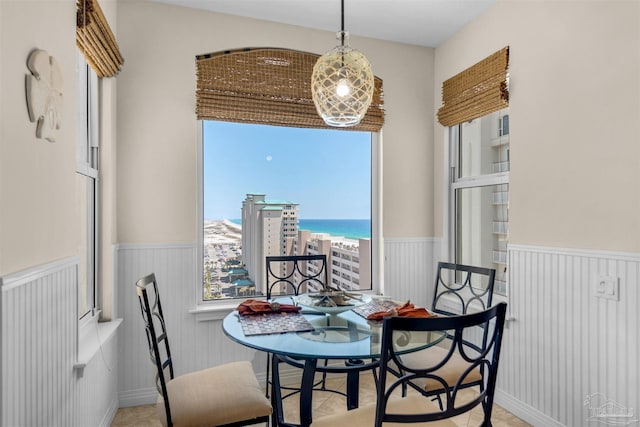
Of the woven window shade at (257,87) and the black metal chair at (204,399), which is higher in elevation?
the woven window shade at (257,87)

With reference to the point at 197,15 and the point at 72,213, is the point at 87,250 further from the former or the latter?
the point at 197,15

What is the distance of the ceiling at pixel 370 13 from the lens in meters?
2.71

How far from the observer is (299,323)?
71.9 inches

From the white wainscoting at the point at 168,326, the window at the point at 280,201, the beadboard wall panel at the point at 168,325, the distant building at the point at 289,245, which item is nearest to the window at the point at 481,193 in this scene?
the window at the point at 280,201

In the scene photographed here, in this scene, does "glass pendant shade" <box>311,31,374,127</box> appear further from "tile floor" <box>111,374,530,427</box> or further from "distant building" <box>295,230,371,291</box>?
"tile floor" <box>111,374,530,427</box>

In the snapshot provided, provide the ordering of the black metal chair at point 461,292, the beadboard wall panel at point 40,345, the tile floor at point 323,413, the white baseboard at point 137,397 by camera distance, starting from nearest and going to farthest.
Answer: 1. the beadboard wall panel at point 40,345
2. the tile floor at point 323,413
3. the white baseboard at point 137,397
4. the black metal chair at point 461,292

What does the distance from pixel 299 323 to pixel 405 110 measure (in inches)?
87.6

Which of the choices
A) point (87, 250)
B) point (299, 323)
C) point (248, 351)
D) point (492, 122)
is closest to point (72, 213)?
point (87, 250)

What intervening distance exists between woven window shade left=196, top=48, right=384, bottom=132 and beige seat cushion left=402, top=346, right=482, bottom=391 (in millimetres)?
1846

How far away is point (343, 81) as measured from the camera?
6.36ft

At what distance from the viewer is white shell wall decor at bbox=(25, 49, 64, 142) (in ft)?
4.29

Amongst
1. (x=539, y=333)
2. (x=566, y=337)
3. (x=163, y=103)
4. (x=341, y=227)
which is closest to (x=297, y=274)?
(x=341, y=227)

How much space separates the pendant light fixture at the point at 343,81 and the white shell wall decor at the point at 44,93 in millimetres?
1105

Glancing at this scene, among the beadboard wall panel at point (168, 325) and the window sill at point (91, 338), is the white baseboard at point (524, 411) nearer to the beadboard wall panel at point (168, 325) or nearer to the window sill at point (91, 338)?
the beadboard wall panel at point (168, 325)
